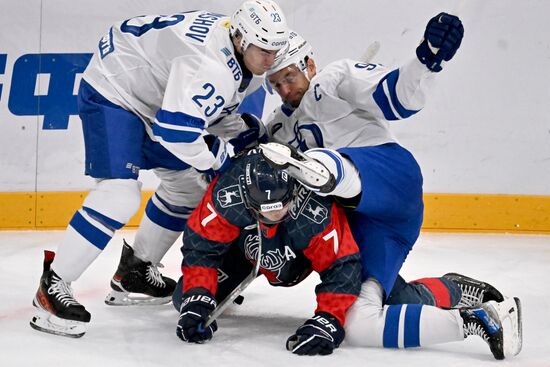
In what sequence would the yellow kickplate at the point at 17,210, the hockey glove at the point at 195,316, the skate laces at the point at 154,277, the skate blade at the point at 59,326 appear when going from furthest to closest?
the yellow kickplate at the point at 17,210, the skate laces at the point at 154,277, the skate blade at the point at 59,326, the hockey glove at the point at 195,316

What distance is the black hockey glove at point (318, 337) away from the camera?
272cm

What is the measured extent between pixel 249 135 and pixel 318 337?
93 cm

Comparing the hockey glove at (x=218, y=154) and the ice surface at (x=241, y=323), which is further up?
the hockey glove at (x=218, y=154)

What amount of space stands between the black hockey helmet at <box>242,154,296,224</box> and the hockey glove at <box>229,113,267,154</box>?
64cm

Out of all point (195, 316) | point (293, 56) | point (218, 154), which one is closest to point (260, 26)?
point (293, 56)

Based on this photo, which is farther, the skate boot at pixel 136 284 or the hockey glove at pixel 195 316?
the skate boot at pixel 136 284

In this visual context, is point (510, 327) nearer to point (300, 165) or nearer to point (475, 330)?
point (475, 330)

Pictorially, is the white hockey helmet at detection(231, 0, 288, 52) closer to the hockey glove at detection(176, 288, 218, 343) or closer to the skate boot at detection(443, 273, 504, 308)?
the hockey glove at detection(176, 288, 218, 343)

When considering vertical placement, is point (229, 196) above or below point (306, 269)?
above

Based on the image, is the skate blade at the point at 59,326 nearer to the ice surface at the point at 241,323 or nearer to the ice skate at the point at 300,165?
the ice surface at the point at 241,323

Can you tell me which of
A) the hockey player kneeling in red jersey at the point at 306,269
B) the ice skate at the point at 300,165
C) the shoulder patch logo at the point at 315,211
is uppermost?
the ice skate at the point at 300,165

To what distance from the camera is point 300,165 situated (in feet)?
8.58

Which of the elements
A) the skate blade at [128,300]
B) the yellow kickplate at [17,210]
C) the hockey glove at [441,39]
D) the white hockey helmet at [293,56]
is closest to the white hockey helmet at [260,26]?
the white hockey helmet at [293,56]

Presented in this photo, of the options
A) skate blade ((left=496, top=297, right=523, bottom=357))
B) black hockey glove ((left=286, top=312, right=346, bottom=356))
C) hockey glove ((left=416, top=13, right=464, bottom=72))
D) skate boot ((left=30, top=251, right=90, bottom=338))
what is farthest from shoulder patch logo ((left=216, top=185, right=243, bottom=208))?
skate blade ((left=496, top=297, right=523, bottom=357))
